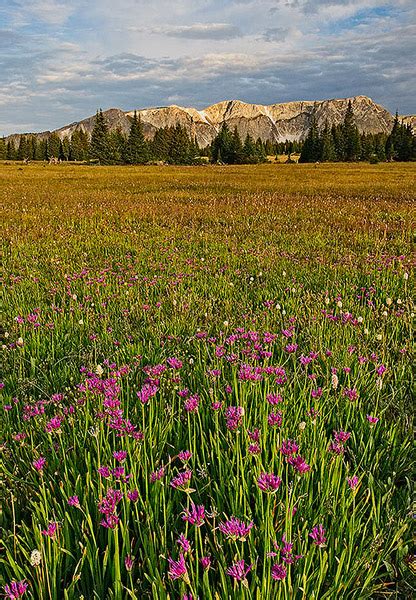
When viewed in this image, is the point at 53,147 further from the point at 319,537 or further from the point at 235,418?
the point at 319,537

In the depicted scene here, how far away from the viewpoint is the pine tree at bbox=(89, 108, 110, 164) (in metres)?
94.0

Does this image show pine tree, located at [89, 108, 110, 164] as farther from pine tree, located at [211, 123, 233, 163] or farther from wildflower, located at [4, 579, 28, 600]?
wildflower, located at [4, 579, 28, 600]

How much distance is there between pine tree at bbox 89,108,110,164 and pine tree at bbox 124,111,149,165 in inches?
185

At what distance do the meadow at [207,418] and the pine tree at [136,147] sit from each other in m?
91.8

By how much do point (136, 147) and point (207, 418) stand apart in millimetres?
100238

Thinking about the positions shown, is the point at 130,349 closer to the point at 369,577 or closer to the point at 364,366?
the point at 364,366

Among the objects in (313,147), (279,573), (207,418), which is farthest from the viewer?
(313,147)

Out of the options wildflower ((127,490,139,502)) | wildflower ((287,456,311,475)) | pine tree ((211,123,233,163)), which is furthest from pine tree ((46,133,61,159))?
wildflower ((287,456,311,475))

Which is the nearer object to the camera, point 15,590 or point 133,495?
point 15,590

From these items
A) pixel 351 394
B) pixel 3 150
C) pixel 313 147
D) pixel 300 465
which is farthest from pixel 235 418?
pixel 3 150

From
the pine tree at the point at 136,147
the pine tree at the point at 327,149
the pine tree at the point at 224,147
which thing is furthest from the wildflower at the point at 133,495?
the pine tree at the point at 224,147

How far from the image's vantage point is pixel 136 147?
95875 millimetres

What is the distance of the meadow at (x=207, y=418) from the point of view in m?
1.51

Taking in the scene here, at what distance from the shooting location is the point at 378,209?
14305 millimetres
